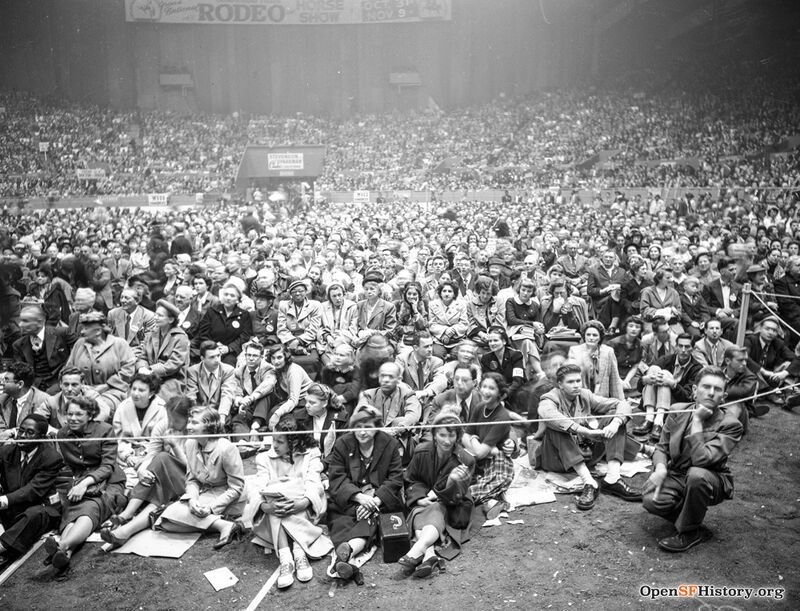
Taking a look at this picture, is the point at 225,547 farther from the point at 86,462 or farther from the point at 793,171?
the point at 793,171

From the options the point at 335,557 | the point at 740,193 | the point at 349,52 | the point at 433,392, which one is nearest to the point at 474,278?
the point at 433,392

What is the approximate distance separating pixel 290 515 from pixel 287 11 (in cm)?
4372

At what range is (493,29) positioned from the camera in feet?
144

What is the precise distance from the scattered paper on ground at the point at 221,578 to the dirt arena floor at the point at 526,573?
0.04 metres

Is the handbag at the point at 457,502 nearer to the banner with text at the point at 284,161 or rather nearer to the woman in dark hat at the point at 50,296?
the woman in dark hat at the point at 50,296

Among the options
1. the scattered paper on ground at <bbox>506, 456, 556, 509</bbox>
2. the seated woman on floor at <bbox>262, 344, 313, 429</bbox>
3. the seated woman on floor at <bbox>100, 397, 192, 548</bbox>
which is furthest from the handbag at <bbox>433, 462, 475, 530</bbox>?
the seated woman on floor at <bbox>100, 397, 192, 548</bbox>

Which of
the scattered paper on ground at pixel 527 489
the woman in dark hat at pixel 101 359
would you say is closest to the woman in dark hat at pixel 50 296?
the woman in dark hat at pixel 101 359

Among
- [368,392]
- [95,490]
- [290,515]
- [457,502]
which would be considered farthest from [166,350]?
[457,502]

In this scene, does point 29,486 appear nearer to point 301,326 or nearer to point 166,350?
point 166,350

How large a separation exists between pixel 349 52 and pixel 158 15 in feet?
42.6

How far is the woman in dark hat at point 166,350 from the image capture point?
6289mm

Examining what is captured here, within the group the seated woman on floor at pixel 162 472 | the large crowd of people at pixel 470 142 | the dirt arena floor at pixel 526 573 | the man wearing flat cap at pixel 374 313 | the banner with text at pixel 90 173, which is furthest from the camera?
the banner with text at pixel 90 173

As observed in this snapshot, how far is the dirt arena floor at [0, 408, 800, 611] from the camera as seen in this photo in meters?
3.80

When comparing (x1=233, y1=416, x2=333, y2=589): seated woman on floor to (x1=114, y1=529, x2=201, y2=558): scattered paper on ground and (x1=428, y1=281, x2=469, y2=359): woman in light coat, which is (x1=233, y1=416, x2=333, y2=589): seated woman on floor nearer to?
(x1=114, y1=529, x2=201, y2=558): scattered paper on ground
